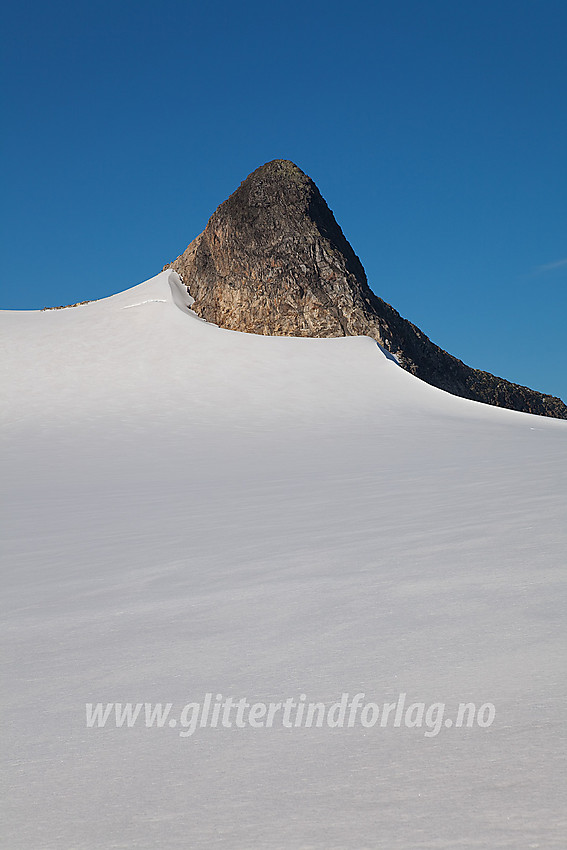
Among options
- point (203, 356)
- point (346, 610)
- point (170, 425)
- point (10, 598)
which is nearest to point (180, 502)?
point (10, 598)

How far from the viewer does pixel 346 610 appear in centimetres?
223

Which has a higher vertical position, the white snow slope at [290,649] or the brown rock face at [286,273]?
the brown rock face at [286,273]

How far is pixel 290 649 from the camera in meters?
1.94

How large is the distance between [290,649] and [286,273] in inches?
709

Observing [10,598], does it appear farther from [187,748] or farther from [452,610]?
[452,610]

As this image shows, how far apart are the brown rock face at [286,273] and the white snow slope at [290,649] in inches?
509

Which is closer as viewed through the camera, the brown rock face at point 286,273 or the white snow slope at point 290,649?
the white snow slope at point 290,649

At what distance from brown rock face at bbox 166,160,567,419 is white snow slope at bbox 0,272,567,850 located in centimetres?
1294

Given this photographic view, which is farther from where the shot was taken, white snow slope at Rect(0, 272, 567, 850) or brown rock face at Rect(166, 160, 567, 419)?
brown rock face at Rect(166, 160, 567, 419)

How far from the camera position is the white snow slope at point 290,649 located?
3.94ft

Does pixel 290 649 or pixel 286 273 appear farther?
pixel 286 273

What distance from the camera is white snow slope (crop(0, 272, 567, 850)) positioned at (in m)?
1.20

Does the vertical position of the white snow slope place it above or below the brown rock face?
below

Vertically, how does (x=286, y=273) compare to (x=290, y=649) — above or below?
above
